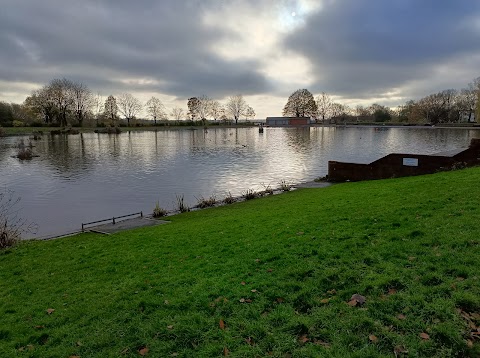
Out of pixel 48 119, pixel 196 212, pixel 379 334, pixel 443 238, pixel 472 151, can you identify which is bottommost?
pixel 196 212

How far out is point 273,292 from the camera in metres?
5.42

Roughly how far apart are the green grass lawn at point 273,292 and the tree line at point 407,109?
111 meters

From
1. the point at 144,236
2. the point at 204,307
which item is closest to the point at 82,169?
the point at 144,236

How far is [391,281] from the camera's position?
17.0 ft

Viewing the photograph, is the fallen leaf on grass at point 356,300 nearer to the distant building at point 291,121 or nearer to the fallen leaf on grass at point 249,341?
the fallen leaf on grass at point 249,341

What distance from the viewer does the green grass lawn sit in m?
4.19

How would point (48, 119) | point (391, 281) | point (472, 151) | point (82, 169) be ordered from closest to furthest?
point (391, 281)
point (472, 151)
point (82, 169)
point (48, 119)

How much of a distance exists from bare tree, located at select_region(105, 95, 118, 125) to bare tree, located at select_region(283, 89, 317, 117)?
257 feet

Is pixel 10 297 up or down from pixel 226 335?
down

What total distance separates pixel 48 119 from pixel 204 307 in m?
121

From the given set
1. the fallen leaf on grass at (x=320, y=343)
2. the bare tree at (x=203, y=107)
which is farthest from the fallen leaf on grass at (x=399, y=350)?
the bare tree at (x=203, y=107)

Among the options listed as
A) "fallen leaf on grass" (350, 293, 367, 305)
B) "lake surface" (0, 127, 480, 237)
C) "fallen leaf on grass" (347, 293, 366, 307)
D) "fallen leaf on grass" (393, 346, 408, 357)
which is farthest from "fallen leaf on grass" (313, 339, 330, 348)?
"lake surface" (0, 127, 480, 237)

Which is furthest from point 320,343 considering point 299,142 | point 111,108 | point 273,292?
point 111,108

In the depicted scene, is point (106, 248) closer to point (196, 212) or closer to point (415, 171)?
point (196, 212)
